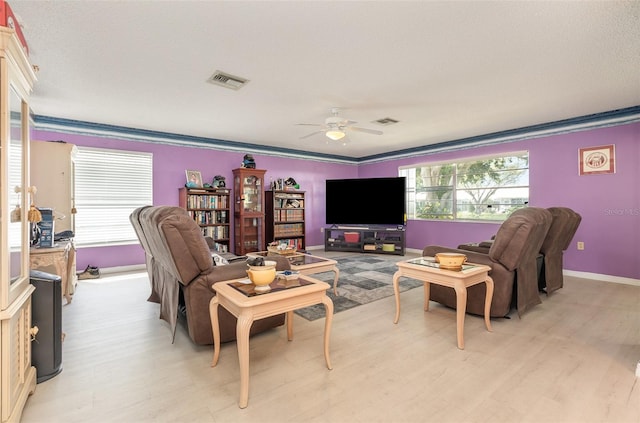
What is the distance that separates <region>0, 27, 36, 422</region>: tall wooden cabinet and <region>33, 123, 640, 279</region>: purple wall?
368 cm

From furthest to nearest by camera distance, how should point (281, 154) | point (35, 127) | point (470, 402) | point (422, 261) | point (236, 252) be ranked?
point (281, 154), point (236, 252), point (35, 127), point (422, 261), point (470, 402)

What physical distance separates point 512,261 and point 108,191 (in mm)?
5666

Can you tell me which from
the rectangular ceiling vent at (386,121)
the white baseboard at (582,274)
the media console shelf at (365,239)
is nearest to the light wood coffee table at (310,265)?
the rectangular ceiling vent at (386,121)

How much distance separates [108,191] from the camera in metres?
4.98

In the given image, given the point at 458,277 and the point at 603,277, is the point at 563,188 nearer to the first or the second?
the point at 603,277

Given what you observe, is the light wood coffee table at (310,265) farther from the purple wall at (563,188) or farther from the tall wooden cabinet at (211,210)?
the purple wall at (563,188)

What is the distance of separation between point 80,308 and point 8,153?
2.54 meters

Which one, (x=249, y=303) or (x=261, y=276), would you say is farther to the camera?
(x=261, y=276)

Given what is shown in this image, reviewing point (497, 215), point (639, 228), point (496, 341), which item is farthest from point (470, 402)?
point (497, 215)

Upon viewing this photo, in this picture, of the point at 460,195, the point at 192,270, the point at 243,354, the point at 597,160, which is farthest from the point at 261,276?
the point at 460,195

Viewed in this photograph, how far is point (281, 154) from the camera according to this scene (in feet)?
22.8

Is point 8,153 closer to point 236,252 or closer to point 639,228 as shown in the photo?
point 236,252

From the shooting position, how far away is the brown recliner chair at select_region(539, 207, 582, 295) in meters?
3.46

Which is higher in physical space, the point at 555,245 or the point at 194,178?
the point at 194,178
